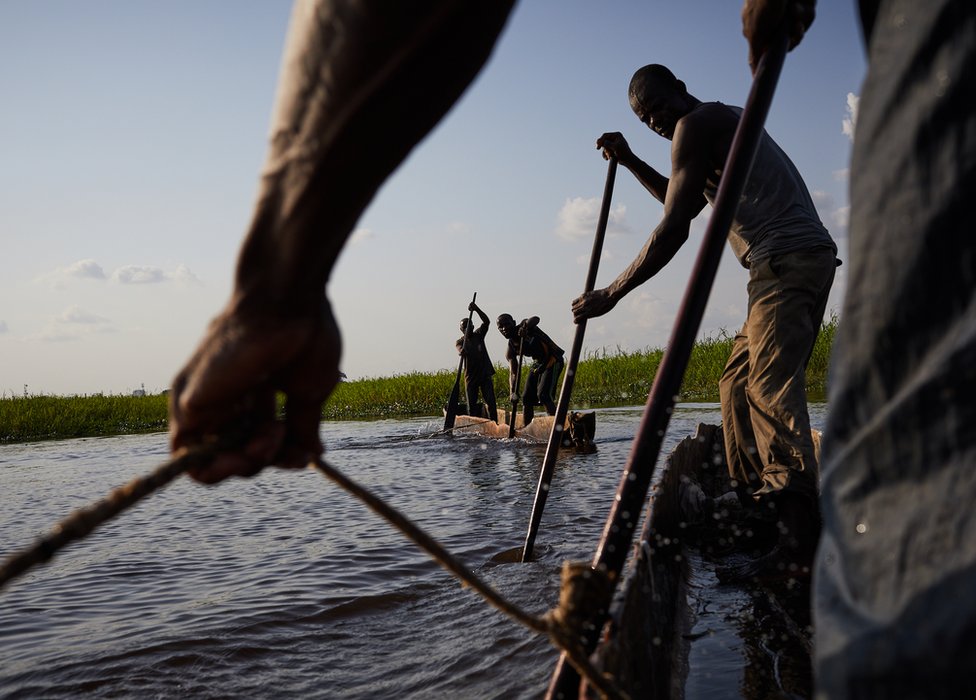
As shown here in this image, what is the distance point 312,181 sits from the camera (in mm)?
713

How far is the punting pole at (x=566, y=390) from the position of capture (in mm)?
3432

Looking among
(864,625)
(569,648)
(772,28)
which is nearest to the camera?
(864,625)

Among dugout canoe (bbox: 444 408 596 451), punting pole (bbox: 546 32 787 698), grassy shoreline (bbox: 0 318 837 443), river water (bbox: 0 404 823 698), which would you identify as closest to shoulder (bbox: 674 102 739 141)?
punting pole (bbox: 546 32 787 698)

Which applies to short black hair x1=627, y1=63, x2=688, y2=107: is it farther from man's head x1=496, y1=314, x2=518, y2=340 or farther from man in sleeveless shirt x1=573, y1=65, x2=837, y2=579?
man's head x1=496, y1=314, x2=518, y2=340

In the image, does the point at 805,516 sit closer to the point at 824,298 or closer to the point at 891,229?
the point at 824,298

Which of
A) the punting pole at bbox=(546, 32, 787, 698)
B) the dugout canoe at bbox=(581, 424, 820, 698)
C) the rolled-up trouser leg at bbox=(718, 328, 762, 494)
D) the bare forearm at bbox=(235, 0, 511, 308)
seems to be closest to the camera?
the bare forearm at bbox=(235, 0, 511, 308)

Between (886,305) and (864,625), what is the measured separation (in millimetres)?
265

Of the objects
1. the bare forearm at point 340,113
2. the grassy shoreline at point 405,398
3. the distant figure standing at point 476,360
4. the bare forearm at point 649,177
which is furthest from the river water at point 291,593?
the grassy shoreline at point 405,398

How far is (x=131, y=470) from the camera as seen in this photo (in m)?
9.39

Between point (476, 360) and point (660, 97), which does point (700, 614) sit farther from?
point (476, 360)

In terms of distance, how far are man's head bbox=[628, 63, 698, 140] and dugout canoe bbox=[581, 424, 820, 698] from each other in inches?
63.6

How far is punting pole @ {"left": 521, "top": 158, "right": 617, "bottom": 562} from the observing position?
3.43m

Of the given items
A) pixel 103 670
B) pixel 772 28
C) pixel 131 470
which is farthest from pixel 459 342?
pixel 772 28

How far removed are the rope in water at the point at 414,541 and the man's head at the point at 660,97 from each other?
272cm
